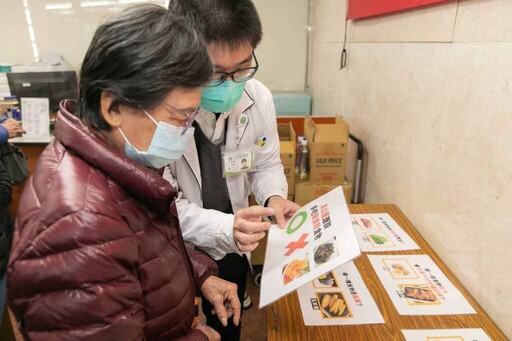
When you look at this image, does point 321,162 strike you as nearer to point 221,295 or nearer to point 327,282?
point 327,282

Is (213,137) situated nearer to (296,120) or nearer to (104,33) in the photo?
(104,33)

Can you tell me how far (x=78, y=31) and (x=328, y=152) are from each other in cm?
360

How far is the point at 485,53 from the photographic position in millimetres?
986

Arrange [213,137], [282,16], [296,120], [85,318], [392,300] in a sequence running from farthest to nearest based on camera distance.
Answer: [282,16] → [296,120] → [213,137] → [392,300] → [85,318]

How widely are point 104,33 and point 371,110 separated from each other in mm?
1640

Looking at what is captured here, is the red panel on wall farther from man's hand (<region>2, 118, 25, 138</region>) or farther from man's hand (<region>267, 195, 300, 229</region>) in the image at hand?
A: man's hand (<region>2, 118, 25, 138</region>)

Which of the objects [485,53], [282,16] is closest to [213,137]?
[485,53]

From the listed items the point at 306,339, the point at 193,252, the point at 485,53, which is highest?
A: the point at 485,53

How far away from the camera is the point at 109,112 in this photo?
2.24 ft

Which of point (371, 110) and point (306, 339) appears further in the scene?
point (371, 110)

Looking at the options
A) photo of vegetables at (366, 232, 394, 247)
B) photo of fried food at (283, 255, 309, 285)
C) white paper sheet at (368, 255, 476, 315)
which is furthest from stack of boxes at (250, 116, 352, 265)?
photo of fried food at (283, 255, 309, 285)

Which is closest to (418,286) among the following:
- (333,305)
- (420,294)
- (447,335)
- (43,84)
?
(420,294)

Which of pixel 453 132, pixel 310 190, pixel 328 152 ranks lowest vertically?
pixel 310 190

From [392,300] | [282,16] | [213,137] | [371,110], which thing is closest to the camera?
[392,300]
